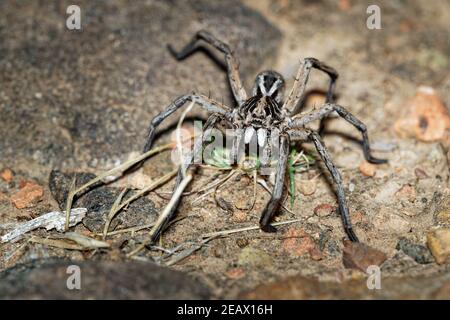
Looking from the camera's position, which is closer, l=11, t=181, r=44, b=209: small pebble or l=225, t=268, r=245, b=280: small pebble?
l=225, t=268, r=245, b=280: small pebble

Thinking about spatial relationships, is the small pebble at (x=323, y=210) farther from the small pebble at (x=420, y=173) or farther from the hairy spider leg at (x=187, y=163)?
the hairy spider leg at (x=187, y=163)

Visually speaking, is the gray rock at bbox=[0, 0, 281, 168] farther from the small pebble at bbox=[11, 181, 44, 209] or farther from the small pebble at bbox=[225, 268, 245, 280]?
the small pebble at bbox=[225, 268, 245, 280]

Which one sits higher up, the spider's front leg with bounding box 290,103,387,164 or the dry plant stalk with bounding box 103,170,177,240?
the spider's front leg with bounding box 290,103,387,164

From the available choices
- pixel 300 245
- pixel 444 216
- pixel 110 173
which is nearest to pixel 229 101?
pixel 110 173

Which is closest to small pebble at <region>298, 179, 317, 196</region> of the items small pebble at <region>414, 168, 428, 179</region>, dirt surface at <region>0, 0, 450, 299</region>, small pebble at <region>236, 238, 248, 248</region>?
dirt surface at <region>0, 0, 450, 299</region>

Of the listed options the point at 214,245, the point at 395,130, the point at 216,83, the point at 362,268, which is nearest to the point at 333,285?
the point at 362,268

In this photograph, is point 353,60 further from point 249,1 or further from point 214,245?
point 214,245

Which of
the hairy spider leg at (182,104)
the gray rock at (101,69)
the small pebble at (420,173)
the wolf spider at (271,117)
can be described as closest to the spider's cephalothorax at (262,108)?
the wolf spider at (271,117)

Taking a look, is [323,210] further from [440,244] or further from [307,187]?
[440,244]
